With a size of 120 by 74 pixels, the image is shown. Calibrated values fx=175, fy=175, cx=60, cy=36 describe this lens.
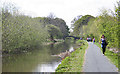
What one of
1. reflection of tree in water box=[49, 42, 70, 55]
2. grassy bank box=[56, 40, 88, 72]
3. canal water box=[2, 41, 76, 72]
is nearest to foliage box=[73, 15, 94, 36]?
reflection of tree in water box=[49, 42, 70, 55]

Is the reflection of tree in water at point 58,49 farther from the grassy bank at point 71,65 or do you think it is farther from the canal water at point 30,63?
the grassy bank at point 71,65

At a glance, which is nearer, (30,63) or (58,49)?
(30,63)

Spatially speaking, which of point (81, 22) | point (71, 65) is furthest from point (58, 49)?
point (81, 22)

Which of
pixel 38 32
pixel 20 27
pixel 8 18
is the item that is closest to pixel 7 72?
pixel 8 18

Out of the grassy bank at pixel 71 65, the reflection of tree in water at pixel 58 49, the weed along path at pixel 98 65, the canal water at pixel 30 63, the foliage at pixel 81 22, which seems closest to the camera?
the weed along path at pixel 98 65

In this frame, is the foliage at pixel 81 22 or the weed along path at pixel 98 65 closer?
the weed along path at pixel 98 65

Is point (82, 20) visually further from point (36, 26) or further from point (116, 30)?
point (116, 30)

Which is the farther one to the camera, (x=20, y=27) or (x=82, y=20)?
(x=82, y=20)

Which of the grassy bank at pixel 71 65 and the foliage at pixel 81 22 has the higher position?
the foliage at pixel 81 22

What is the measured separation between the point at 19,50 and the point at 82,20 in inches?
2902

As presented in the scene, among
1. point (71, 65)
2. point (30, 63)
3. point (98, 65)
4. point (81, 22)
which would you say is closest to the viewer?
point (98, 65)

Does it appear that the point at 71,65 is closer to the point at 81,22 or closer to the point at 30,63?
the point at 30,63

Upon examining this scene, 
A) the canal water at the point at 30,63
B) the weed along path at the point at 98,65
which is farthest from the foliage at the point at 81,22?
the weed along path at the point at 98,65

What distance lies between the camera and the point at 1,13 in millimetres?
26625
